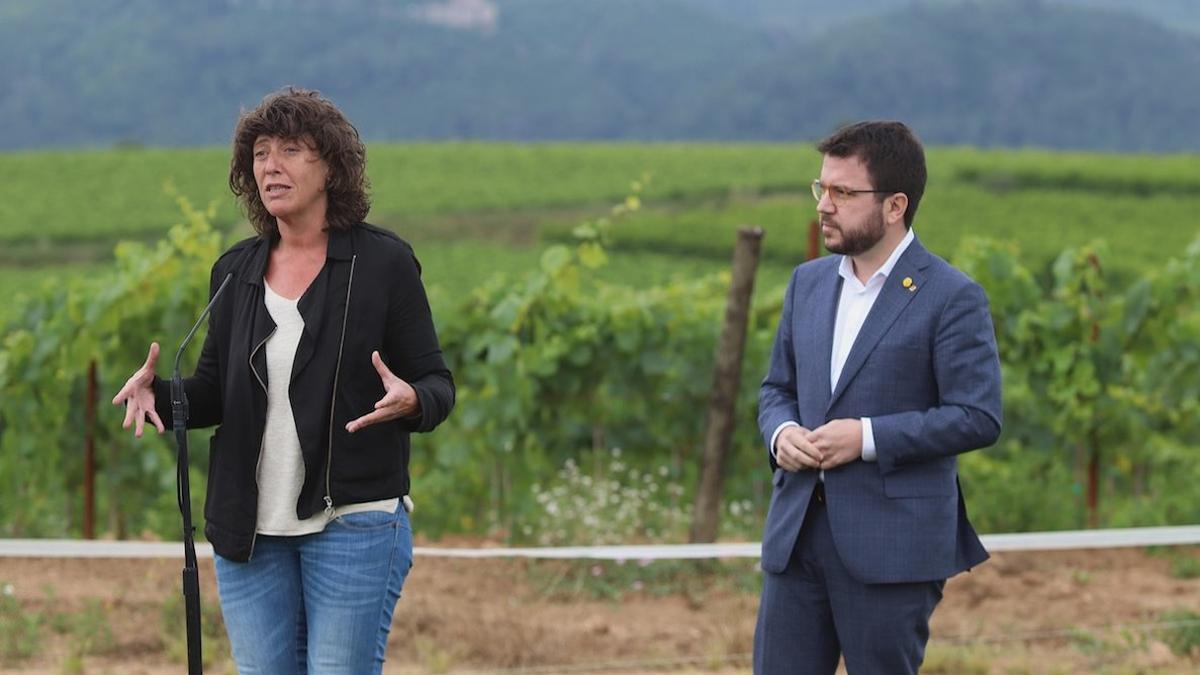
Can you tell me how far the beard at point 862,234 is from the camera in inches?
125

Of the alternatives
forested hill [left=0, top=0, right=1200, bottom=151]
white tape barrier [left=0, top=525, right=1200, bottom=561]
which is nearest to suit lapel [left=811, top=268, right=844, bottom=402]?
white tape barrier [left=0, top=525, right=1200, bottom=561]

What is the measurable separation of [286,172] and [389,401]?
0.46 metres

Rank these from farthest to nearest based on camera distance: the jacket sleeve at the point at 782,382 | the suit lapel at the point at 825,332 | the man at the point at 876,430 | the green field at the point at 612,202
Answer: the green field at the point at 612,202 < the jacket sleeve at the point at 782,382 < the suit lapel at the point at 825,332 < the man at the point at 876,430

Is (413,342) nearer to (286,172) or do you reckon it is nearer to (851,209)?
(286,172)

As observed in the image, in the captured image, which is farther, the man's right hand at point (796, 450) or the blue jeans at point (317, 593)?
the man's right hand at point (796, 450)

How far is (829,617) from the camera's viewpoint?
128 inches

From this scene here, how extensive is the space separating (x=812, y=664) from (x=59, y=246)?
35050 millimetres

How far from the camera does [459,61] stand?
166 metres

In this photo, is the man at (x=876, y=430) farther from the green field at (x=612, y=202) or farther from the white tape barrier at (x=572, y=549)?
the green field at (x=612, y=202)

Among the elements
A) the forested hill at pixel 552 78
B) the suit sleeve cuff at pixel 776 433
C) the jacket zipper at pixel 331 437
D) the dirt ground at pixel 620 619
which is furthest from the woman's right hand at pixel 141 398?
the forested hill at pixel 552 78

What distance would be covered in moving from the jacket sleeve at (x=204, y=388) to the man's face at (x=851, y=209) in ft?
3.78

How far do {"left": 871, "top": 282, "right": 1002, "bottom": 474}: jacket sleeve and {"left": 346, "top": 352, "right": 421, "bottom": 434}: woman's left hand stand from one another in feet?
2.85

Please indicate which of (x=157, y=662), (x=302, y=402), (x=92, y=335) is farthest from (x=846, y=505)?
(x=92, y=335)

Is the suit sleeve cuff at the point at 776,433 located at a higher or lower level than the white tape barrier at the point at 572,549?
higher
